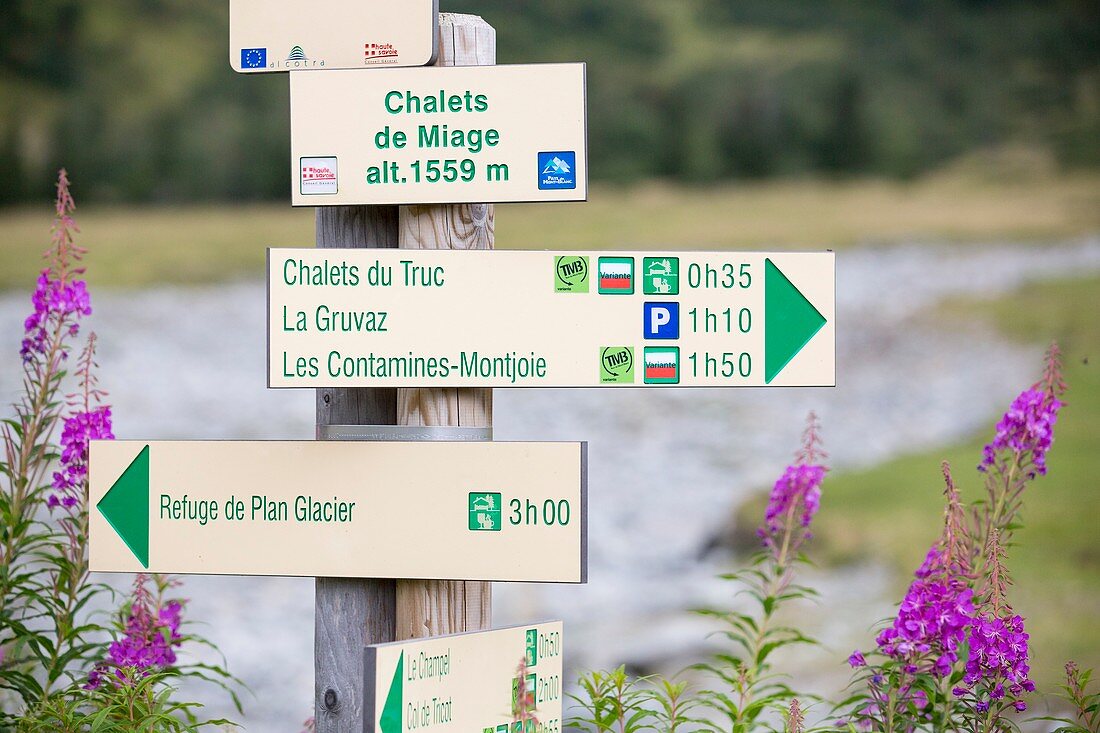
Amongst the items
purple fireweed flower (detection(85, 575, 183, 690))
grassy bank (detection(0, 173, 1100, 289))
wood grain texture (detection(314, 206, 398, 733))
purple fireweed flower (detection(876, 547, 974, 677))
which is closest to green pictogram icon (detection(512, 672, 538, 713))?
wood grain texture (detection(314, 206, 398, 733))

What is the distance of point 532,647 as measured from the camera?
4.99 feet

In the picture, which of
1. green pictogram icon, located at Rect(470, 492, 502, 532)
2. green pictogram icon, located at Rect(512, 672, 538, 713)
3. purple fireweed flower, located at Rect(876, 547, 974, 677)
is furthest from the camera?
purple fireweed flower, located at Rect(876, 547, 974, 677)

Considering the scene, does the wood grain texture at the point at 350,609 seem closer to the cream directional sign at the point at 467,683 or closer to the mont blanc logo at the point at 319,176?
the mont blanc logo at the point at 319,176

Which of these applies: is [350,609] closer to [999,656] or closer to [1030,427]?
[999,656]

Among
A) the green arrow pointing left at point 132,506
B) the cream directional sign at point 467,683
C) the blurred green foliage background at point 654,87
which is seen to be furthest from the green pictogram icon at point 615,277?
the blurred green foliage background at point 654,87

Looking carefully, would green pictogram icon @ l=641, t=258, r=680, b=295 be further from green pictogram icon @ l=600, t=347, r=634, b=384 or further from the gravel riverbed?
the gravel riverbed

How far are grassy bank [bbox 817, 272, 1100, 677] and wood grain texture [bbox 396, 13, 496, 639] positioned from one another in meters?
3.26

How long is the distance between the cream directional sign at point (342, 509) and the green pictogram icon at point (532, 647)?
0.07 metres

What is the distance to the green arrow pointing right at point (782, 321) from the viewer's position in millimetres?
1571

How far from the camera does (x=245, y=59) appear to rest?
1.67 metres

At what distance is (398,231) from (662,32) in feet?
12.8

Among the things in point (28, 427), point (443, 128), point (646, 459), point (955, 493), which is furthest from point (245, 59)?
point (646, 459)

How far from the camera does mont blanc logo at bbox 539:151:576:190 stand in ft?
5.14

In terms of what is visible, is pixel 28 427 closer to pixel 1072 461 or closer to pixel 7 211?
pixel 7 211
